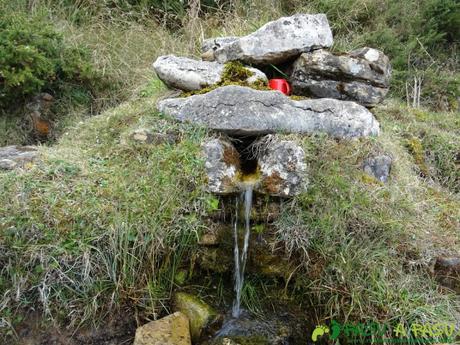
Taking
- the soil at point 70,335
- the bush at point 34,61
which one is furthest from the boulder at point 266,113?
the bush at point 34,61

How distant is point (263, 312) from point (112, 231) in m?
1.04

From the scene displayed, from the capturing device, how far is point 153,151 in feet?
9.55

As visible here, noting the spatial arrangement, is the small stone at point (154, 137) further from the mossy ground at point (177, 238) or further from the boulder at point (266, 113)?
→ the boulder at point (266, 113)

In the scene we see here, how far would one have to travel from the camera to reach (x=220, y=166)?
273 centimetres

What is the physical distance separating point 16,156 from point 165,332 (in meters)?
1.85

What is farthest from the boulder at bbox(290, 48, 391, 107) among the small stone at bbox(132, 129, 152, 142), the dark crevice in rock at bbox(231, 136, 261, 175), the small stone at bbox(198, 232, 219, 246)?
the small stone at bbox(198, 232, 219, 246)

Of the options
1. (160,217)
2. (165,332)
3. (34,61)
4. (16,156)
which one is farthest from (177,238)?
(34,61)

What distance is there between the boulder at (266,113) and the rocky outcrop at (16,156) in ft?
3.46

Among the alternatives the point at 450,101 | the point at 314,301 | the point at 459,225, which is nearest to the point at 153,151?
the point at 314,301

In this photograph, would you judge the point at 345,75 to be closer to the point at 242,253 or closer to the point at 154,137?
the point at 154,137

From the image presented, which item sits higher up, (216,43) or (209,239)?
(216,43)

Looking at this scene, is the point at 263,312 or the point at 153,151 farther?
the point at 153,151

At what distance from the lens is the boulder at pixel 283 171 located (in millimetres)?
2619

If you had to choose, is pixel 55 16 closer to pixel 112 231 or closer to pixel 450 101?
pixel 112 231
